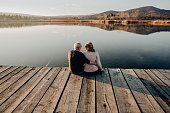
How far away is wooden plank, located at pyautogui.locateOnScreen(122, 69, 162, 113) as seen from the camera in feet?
8.64

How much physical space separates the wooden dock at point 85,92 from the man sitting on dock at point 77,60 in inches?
12.1

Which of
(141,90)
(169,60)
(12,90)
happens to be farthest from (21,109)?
(169,60)

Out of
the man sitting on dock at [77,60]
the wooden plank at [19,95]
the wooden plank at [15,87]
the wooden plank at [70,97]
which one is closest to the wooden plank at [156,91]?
the man sitting on dock at [77,60]

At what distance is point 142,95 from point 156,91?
58 cm

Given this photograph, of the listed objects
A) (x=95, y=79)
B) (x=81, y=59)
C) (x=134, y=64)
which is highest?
(x=81, y=59)

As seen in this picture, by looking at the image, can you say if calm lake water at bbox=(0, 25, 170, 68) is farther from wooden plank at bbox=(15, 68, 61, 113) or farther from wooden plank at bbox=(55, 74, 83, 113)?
wooden plank at bbox=(55, 74, 83, 113)

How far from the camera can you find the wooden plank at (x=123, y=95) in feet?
8.55

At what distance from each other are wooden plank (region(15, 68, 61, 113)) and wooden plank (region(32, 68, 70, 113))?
12 centimetres

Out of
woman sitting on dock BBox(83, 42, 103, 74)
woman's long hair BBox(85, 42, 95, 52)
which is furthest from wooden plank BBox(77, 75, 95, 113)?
woman's long hair BBox(85, 42, 95, 52)

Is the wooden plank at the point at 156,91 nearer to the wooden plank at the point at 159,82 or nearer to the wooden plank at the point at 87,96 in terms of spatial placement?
the wooden plank at the point at 159,82

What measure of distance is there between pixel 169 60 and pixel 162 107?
30.4ft

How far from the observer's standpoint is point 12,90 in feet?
11.1

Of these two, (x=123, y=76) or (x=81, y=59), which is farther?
(x=123, y=76)

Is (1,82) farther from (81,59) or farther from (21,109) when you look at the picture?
(81,59)
